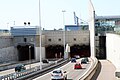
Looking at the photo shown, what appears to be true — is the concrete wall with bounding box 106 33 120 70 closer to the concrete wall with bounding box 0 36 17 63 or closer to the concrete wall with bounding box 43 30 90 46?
the concrete wall with bounding box 0 36 17 63

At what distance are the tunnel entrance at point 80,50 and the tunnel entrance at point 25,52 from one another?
42.7ft

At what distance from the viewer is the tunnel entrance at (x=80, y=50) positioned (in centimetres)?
10264

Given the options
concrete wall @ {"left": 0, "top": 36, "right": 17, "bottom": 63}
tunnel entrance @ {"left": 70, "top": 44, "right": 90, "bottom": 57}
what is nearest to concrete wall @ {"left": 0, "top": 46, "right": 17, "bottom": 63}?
concrete wall @ {"left": 0, "top": 36, "right": 17, "bottom": 63}

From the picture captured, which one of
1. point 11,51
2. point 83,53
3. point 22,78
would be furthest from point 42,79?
point 83,53

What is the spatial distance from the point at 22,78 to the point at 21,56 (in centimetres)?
6114

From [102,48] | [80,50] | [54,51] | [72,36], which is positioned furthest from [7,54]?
[80,50]

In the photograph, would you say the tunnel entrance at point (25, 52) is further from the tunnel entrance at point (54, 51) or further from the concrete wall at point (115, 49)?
the concrete wall at point (115, 49)

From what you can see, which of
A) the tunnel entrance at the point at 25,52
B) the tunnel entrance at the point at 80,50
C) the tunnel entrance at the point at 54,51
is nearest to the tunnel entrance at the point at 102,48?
the tunnel entrance at the point at 80,50

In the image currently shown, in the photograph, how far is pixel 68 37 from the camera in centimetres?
10325

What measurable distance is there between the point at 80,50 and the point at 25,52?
1769 cm

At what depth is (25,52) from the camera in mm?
101875

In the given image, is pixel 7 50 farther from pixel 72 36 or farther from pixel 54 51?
pixel 72 36

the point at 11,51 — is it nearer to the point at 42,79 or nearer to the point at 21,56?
the point at 21,56

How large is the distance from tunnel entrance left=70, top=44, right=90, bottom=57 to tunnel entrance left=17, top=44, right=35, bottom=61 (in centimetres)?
1301
